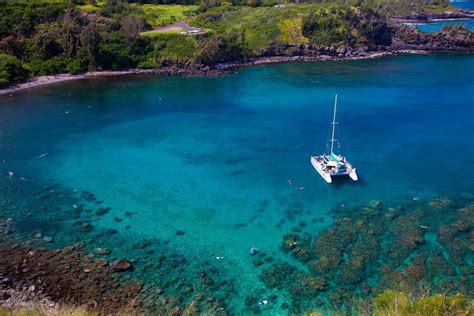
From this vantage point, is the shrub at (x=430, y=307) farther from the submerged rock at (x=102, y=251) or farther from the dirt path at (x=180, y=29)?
the dirt path at (x=180, y=29)

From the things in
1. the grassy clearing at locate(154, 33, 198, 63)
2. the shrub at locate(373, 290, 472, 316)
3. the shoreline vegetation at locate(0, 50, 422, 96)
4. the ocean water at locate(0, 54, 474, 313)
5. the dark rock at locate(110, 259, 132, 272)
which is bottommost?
the dark rock at locate(110, 259, 132, 272)

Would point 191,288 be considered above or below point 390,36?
below

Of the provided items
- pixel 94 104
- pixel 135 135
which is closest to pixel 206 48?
pixel 94 104

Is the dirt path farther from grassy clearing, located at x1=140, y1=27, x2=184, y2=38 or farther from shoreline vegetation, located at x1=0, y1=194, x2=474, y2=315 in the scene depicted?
shoreline vegetation, located at x1=0, y1=194, x2=474, y2=315

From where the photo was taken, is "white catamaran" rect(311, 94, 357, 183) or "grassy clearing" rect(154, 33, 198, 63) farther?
"grassy clearing" rect(154, 33, 198, 63)

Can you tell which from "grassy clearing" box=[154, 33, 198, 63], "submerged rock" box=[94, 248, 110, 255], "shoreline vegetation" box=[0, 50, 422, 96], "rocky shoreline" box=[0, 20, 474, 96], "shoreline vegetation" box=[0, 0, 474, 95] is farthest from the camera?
"grassy clearing" box=[154, 33, 198, 63]

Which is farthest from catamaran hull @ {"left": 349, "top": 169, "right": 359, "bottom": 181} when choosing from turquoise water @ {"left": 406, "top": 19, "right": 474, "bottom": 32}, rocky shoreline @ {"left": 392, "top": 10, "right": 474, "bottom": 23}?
rocky shoreline @ {"left": 392, "top": 10, "right": 474, "bottom": 23}

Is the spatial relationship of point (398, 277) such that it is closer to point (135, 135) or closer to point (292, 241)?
point (292, 241)
